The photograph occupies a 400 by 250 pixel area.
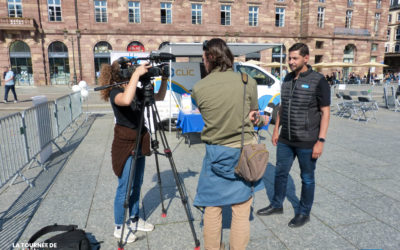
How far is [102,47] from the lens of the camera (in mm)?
28688

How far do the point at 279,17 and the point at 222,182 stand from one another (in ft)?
115

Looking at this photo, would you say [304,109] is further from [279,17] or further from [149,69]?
[279,17]

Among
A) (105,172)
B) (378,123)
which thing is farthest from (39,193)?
(378,123)

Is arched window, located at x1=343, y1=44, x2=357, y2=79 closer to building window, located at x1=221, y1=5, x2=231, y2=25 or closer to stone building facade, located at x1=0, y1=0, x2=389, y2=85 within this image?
stone building facade, located at x1=0, y1=0, x2=389, y2=85

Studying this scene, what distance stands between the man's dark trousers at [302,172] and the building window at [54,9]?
30799 millimetres

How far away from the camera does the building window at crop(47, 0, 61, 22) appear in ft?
89.5

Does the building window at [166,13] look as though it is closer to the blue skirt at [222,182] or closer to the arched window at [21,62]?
the arched window at [21,62]

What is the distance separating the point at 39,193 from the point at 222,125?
333 cm

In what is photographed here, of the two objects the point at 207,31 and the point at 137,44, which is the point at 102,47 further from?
the point at 207,31

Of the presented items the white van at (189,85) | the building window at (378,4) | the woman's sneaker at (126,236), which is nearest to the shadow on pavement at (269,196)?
the woman's sneaker at (126,236)

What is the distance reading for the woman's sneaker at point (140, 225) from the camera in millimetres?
2961

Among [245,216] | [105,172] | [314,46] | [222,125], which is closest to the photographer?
[222,125]

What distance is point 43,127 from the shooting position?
212 inches

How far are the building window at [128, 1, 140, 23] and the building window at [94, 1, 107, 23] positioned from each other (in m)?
2.49
